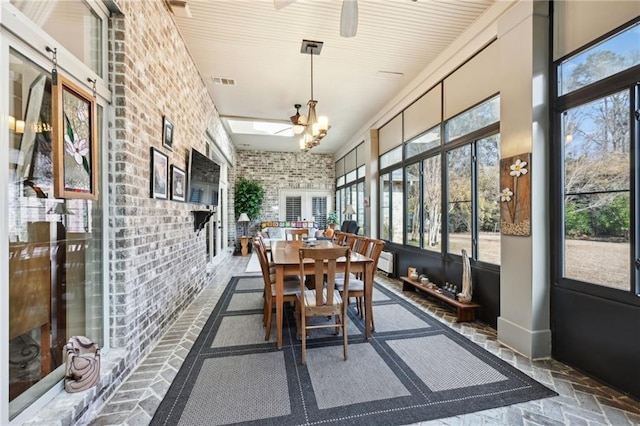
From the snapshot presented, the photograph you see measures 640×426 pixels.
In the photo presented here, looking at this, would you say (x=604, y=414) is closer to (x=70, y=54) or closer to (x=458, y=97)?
(x=458, y=97)

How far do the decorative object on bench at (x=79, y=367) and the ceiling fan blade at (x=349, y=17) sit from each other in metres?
3.09

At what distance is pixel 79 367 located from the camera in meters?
1.70

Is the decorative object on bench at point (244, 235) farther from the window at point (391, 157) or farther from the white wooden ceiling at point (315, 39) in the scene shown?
the window at point (391, 157)

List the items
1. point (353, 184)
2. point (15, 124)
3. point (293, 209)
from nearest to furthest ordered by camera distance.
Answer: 1. point (15, 124)
2. point (353, 184)
3. point (293, 209)

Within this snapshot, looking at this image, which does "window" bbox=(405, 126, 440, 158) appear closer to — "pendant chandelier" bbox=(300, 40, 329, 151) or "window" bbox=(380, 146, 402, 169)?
"window" bbox=(380, 146, 402, 169)

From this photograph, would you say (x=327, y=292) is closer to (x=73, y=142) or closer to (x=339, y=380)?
(x=339, y=380)

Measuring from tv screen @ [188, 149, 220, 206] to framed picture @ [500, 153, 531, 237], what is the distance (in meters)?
3.69

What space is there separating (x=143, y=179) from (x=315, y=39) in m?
2.54

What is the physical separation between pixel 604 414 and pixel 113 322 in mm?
3449

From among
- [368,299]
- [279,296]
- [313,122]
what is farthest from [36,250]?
[313,122]

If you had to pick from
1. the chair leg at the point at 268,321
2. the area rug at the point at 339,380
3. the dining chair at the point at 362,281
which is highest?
the dining chair at the point at 362,281

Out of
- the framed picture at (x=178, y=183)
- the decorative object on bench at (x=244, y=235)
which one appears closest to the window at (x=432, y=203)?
the framed picture at (x=178, y=183)

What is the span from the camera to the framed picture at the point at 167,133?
9.45 ft

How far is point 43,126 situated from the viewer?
159 cm
